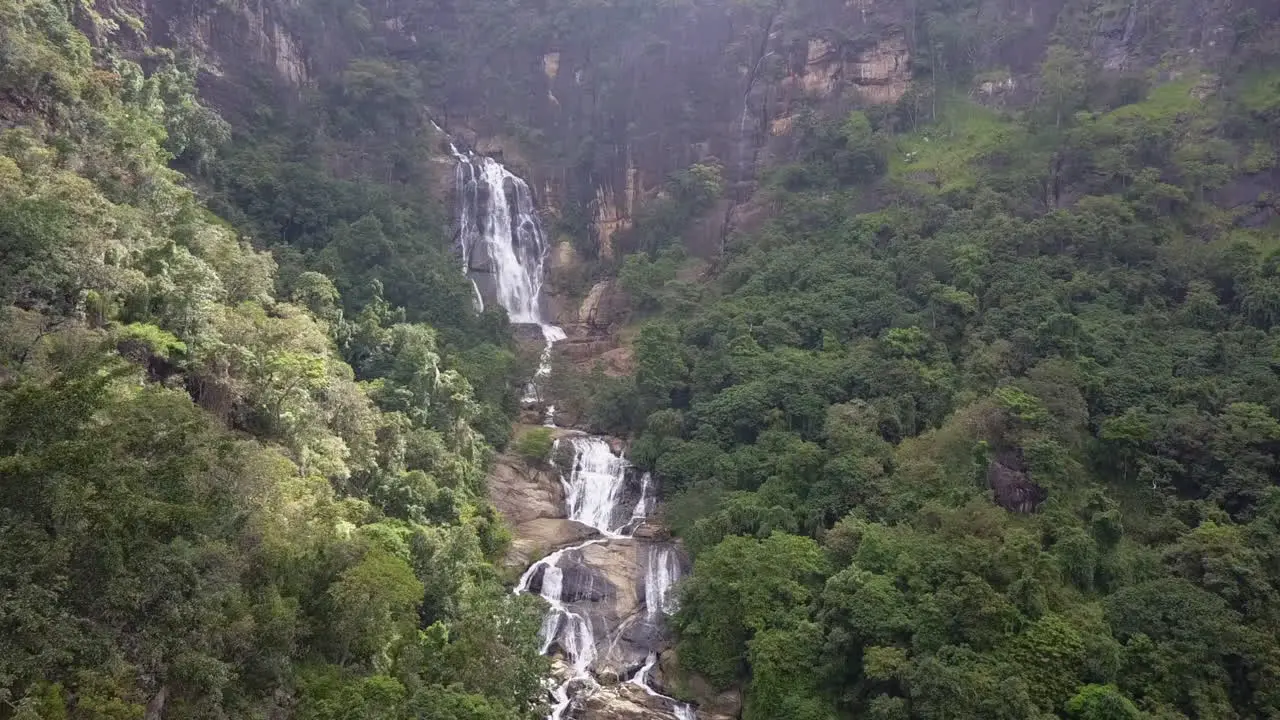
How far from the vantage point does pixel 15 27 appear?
28.3m

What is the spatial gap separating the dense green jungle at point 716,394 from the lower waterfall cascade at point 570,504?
1.17 metres

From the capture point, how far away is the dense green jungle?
1750 centimetres

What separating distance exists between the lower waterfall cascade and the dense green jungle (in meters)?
1.17

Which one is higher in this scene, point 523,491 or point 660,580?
point 523,491

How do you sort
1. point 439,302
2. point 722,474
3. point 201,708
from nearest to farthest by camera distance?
point 201,708
point 722,474
point 439,302

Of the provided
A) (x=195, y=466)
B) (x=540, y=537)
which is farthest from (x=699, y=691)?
(x=195, y=466)

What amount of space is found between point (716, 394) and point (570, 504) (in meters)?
7.08

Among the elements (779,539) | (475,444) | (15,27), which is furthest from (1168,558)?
(15,27)

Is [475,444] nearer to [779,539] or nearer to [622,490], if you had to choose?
[622,490]

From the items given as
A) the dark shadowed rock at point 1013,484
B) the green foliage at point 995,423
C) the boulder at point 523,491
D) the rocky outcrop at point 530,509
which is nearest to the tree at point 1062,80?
the green foliage at point 995,423

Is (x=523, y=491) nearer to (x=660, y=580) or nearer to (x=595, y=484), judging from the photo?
(x=595, y=484)

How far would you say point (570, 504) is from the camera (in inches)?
1407

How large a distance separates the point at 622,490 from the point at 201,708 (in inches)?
845

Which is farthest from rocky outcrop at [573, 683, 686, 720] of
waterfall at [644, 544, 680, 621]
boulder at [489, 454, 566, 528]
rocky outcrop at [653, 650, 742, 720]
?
boulder at [489, 454, 566, 528]
